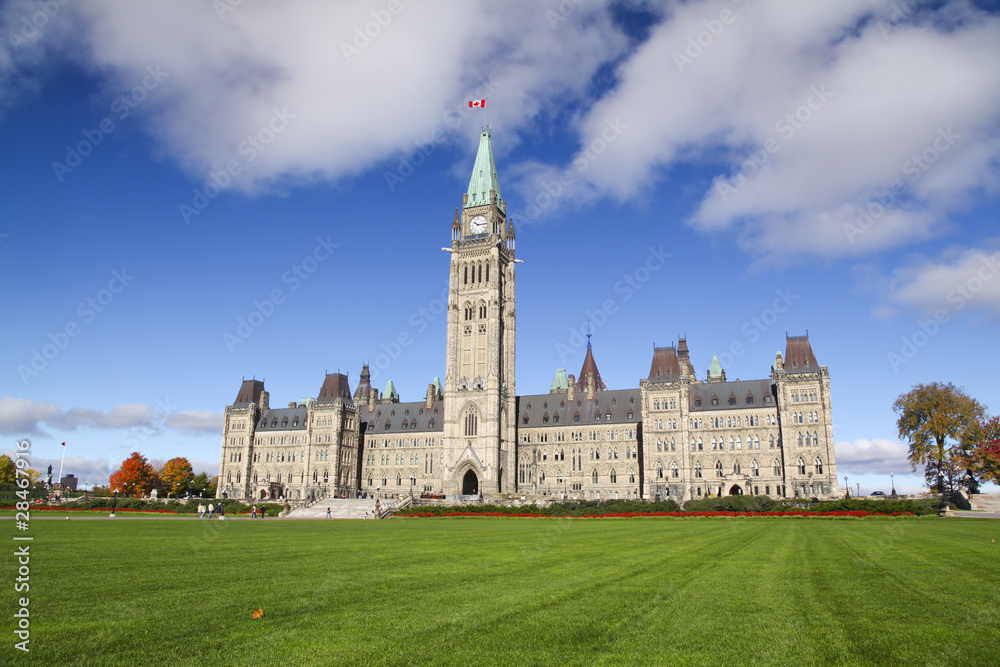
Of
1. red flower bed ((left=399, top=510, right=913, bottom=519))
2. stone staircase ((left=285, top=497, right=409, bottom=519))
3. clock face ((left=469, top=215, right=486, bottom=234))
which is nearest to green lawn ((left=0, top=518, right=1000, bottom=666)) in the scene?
red flower bed ((left=399, top=510, right=913, bottom=519))

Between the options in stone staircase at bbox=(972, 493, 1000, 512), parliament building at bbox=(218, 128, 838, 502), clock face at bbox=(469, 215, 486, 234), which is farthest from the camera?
clock face at bbox=(469, 215, 486, 234)

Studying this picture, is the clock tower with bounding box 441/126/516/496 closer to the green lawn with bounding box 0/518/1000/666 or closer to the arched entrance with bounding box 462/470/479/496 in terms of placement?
the arched entrance with bounding box 462/470/479/496

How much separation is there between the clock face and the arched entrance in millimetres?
38008

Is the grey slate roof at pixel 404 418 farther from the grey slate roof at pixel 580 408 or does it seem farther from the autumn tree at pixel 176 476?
the autumn tree at pixel 176 476

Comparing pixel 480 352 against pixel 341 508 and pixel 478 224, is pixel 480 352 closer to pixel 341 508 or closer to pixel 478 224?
pixel 478 224

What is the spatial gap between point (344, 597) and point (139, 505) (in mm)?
60857

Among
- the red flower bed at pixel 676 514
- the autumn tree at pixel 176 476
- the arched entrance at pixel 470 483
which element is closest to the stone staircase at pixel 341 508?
the red flower bed at pixel 676 514

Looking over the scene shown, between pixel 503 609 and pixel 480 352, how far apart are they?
9261cm

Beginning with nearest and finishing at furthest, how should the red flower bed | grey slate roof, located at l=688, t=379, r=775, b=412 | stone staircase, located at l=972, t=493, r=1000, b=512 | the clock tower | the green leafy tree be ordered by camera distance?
the red flower bed → stone staircase, located at l=972, t=493, r=1000, b=512 → grey slate roof, located at l=688, t=379, r=775, b=412 → the clock tower → the green leafy tree

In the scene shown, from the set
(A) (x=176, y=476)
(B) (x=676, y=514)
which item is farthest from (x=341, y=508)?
(A) (x=176, y=476)

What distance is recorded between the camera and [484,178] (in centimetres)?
10981

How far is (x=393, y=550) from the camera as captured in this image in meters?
18.8

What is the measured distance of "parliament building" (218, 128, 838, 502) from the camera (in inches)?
3452

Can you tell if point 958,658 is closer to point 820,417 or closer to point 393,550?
point 393,550
